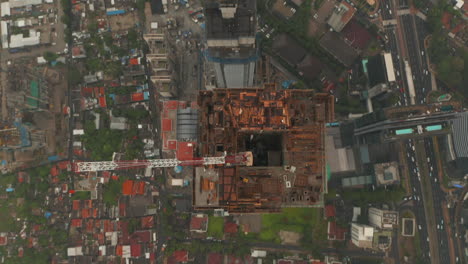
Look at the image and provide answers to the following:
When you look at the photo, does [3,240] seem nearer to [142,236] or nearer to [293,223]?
[142,236]

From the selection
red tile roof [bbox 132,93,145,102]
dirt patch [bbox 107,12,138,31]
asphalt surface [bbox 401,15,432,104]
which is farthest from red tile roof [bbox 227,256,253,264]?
dirt patch [bbox 107,12,138,31]

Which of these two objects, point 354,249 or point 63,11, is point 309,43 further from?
point 63,11

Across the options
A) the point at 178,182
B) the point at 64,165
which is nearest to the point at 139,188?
the point at 178,182

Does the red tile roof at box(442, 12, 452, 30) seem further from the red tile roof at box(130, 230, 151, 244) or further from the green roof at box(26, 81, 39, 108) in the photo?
the green roof at box(26, 81, 39, 108)

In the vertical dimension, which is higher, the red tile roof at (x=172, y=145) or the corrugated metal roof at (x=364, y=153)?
the red tile roof at (x=172, y=145)

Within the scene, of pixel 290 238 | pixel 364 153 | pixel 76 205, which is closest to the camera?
pixel 364 153

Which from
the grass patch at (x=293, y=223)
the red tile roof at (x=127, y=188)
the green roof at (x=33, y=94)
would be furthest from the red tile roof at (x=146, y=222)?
the green roof at (x=33, y=94)

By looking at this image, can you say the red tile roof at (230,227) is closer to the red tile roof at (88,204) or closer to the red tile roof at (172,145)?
the red tile roof at (172,145)
